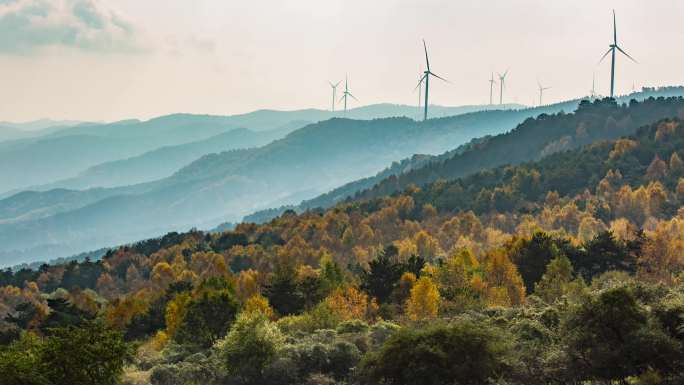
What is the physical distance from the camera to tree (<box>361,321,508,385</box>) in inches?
2104

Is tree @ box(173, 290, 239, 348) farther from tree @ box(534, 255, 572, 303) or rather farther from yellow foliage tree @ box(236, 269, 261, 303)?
yellow foliage tree @ box(236, 269, 261, 303)

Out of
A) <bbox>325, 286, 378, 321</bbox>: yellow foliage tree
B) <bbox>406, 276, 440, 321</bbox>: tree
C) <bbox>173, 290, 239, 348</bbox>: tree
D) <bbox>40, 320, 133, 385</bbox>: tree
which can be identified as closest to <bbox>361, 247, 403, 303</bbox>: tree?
<bbox>325, 286, 378, 321</bbox>: yellow foliage tree

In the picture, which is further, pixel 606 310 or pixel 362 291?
pixel 362 291

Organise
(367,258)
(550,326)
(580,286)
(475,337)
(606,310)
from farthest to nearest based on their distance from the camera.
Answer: (367,258), (580,286), (550,326), (475,337), (606,310)

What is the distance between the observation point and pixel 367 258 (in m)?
196

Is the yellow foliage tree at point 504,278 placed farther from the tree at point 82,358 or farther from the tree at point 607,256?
the tree at point 82,358

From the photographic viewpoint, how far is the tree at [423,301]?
309 feet

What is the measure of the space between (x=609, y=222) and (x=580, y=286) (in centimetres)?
11268

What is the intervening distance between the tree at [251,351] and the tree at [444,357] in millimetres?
13829

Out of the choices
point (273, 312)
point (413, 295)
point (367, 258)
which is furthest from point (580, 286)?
point (367, 258)

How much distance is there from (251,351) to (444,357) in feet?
65.5

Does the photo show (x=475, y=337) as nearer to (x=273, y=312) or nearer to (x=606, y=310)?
(x=606, y=310)

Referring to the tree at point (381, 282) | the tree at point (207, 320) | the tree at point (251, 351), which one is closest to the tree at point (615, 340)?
the tree at point (251, 351)

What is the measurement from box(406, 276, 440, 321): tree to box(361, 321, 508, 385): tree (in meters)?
37.6
